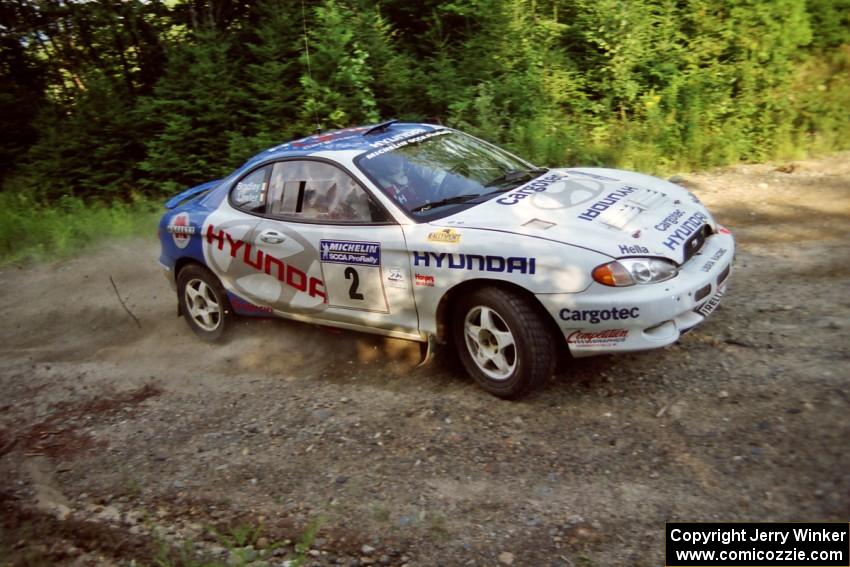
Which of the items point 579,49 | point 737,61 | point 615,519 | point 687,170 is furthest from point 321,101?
point 615,519

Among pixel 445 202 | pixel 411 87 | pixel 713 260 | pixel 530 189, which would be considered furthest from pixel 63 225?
pixel 713 260

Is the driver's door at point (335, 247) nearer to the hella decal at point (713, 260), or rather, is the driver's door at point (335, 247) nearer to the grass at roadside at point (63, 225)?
the hella decal at point (713, 260)

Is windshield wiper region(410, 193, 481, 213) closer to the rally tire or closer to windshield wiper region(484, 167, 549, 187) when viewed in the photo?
windshield wiper region(484, 167, 549, 187)

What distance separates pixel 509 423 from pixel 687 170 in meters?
6.40

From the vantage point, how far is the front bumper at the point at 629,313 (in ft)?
13.4

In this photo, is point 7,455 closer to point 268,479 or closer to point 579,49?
point 268,479

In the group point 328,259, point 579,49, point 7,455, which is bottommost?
point 7,455

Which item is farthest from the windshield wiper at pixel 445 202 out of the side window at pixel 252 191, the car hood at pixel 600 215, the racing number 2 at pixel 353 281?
the side window at pixel 252 191

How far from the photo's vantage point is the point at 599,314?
4145mm

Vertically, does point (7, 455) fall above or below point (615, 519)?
below

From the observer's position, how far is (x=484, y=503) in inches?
145

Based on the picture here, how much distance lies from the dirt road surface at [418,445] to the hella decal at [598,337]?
1.49 ft

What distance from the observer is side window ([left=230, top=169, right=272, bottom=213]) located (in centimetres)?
564

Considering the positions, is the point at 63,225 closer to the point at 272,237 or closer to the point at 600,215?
the point at 272,237
